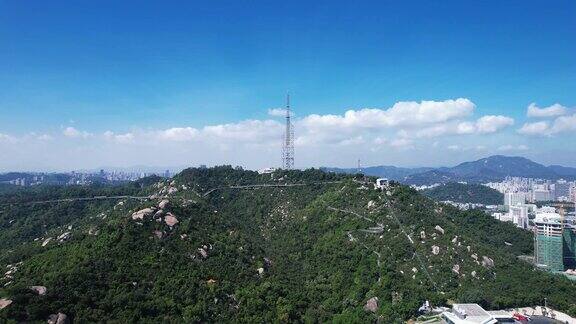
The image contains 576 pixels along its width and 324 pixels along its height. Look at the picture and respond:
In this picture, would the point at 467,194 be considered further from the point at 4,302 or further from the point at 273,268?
the point at 4,302

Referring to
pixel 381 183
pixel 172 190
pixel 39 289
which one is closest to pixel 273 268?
pixel 39 289

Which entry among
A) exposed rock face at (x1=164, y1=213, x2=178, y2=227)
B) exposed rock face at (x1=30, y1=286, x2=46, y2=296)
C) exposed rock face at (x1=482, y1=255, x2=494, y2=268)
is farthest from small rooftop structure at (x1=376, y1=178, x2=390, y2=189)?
exposed rock face at (x1=30, y1=286, x2=46, y2=296)

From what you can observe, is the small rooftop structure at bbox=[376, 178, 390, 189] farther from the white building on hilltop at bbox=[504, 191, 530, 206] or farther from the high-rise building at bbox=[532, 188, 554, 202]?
the high-rise building at bbox=[532, 188, 554, 202]

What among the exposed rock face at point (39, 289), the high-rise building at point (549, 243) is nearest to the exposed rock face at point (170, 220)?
the exposed rock face at point (39, 289)

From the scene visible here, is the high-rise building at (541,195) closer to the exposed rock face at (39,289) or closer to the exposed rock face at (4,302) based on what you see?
the exposed rock face at (39,289)

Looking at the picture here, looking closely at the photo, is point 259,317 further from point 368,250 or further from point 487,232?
point 487,232
